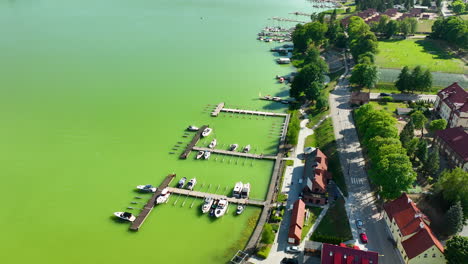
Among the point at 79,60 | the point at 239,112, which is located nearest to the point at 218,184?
the point at 239,112

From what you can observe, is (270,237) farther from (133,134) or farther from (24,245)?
(133,134)

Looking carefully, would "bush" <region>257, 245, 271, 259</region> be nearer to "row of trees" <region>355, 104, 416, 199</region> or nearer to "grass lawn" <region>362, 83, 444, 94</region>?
"row of trees" <region>355, 104, 416, 199</region>

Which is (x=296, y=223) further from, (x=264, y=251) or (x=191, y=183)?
(x=191, y=183)

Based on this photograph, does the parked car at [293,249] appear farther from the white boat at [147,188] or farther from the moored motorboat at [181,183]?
the white boat at [147,188]

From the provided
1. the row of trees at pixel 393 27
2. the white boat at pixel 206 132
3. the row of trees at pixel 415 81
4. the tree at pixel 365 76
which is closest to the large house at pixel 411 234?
the white boat at pixel 206 132

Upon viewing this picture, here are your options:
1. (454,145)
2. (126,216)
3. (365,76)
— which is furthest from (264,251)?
(365,76)

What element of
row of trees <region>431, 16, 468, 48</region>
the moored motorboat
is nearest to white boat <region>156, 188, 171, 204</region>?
the moored motorboat
